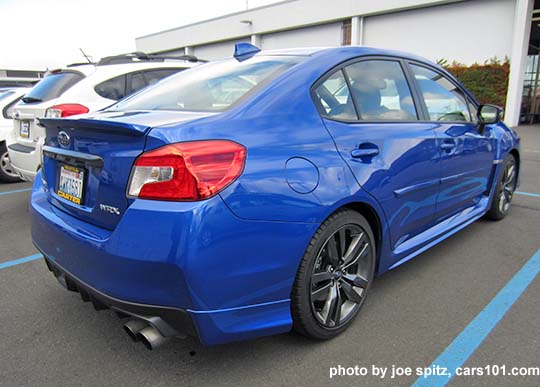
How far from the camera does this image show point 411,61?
3074 millimetres

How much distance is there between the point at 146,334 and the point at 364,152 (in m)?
1.44

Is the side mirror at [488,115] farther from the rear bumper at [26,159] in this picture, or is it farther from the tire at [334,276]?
the rear bumper at [26,159]

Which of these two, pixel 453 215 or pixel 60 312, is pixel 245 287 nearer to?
pixel 60 312

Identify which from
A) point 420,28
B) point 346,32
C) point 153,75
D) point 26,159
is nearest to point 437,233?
point 153,75

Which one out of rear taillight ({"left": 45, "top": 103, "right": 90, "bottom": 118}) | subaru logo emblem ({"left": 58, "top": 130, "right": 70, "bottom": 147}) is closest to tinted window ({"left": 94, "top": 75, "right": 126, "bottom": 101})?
rear taillight ({"left": 45, "top": 103, "right": 90, "bottom": 118})

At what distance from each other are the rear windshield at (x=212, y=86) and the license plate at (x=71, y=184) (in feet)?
1.70

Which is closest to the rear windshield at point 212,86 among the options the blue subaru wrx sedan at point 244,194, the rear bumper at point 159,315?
the blue subaru wrx sedan at point 244,194

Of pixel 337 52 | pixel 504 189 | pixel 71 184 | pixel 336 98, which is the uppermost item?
pixel 337 52

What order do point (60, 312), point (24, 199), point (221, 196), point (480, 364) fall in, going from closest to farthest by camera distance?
point (221, 196)
point (480, 364)
point (60, 312)
point (24, 199)

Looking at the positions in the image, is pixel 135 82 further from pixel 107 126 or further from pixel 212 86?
pixel 107 126

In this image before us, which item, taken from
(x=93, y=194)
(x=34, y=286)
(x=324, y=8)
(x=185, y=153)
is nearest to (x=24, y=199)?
(x=34, y=286)

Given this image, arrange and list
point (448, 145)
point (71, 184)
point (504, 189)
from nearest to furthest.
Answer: point (71, 184)
point (448, 145)
point (504, 189)

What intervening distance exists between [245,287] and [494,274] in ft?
7.34

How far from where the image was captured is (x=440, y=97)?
3289 mm
